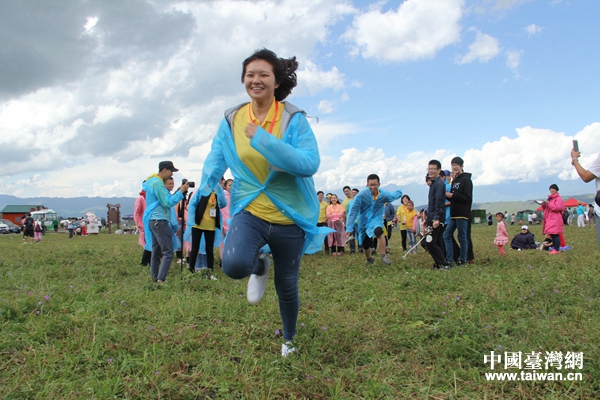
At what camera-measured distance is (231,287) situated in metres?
6.46

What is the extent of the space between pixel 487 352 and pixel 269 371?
66.3 inches

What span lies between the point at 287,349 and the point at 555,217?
419 inches

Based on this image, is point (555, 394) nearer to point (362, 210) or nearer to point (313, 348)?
point (313, 348)

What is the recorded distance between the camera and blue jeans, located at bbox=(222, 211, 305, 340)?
2.99 metres

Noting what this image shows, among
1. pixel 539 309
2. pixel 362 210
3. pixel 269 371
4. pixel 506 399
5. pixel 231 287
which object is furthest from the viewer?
pixel 362 210

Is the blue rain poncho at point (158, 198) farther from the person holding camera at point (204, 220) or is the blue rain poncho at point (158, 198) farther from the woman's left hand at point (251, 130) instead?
the woman's left hand at point (251, 130)

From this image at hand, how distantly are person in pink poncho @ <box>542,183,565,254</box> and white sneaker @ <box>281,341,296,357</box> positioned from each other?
10.5 m

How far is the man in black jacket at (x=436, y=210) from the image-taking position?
8471mm

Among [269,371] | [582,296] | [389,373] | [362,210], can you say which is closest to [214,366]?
[269,371]

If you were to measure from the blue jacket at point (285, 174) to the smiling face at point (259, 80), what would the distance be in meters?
0.19

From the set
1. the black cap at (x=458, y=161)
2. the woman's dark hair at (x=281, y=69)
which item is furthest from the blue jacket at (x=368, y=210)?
the woman's dark hair at (x=281, y=69)

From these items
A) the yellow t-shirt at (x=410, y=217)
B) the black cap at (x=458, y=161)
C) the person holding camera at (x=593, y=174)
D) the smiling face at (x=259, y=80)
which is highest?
the black cap at (x=458, y=161)

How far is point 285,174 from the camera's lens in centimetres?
315

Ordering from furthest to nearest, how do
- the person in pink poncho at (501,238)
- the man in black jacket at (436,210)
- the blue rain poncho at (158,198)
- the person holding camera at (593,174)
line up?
1. the person in pink poncho at (501,238)
2. the man in black jacket at (436,210)
3. the blue rain poncho at (158,198)
4. the person holding camera at (593,174)
